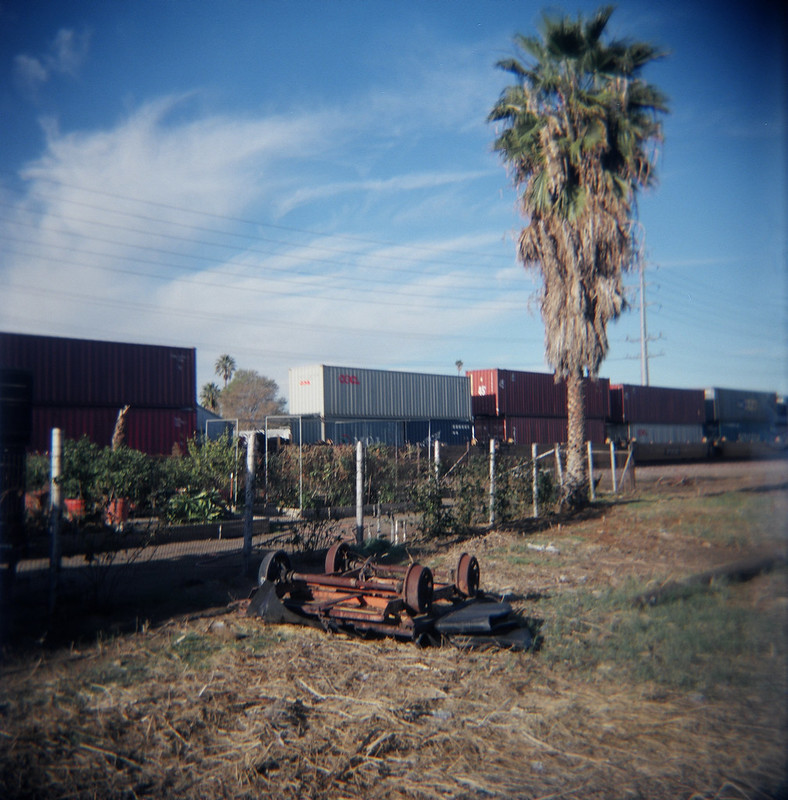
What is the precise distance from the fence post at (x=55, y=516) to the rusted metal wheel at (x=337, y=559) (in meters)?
2.66

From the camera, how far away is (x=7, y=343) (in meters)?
20.8

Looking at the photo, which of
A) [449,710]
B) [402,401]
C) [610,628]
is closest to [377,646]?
[449,710]

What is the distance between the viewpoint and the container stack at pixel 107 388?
2145 cm

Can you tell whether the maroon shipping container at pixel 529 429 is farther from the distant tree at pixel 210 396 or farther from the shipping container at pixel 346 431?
the distant tree at pixel 210 396

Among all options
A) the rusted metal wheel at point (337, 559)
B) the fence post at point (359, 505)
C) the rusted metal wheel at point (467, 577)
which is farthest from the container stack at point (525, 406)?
the rusted metal wheel at point (467, 577)

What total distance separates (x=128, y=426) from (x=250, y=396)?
42992 millimetres

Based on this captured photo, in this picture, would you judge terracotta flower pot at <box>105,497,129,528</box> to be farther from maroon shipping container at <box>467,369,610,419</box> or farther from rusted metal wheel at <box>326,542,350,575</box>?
maroon shipping container at <box>467,369,610,419</box>

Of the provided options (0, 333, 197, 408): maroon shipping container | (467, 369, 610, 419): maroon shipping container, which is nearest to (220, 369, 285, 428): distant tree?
(467, 369, 610, 419): maroon shipping container

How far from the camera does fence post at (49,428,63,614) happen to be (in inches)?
248

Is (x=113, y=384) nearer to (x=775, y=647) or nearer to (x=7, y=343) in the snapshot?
(x=7, y=343)

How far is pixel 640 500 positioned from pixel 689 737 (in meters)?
13.2

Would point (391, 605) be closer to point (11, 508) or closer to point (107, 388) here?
point (11, 508)

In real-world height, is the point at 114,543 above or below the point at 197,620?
above

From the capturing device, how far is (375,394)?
30.8 m
